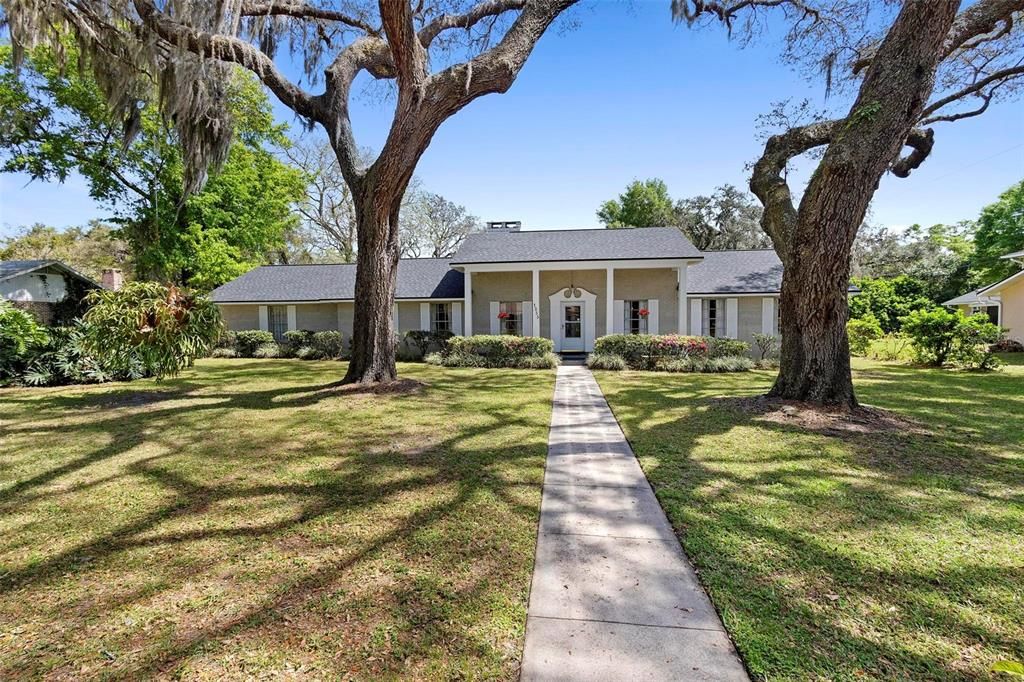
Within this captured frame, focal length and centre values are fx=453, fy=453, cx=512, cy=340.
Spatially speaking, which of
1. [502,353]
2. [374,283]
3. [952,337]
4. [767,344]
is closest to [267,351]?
[502,353]

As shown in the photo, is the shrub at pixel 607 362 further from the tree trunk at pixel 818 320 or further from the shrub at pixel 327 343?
the shrub at pixel 327 343

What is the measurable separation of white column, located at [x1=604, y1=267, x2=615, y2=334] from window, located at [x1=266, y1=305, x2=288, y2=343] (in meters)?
13.6

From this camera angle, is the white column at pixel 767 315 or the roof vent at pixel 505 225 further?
the roof vent at pixel 505 225

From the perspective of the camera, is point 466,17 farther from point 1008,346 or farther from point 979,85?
point 1008,346

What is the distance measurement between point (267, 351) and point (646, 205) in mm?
28222

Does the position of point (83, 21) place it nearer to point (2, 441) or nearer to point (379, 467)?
point (2, 441)

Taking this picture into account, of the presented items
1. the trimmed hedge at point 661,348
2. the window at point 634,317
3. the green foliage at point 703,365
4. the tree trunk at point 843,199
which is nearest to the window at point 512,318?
the window at point 634,317

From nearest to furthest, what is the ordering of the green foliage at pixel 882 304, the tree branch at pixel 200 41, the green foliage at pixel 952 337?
the tree branch at pixel 200 41 → the green foliage at pixel 952 337 → the green foliage at pixel 882 304

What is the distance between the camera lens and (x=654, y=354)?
13.9m

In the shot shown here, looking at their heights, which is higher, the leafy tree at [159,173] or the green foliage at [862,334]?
the leafy tree at [159,173]

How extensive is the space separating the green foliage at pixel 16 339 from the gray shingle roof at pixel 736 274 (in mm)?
18948

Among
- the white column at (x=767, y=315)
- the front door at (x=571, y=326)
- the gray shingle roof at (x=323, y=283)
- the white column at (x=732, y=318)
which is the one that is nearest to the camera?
the white column at (x=767, y=315)

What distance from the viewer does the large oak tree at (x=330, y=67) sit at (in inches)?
287

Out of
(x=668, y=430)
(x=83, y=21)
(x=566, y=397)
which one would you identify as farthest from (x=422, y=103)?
(x=668, y=430)
